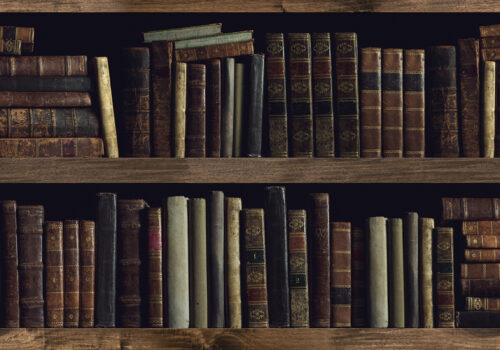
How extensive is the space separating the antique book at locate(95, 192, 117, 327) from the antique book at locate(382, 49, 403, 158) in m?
0.61

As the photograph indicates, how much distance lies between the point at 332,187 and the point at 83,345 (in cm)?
72

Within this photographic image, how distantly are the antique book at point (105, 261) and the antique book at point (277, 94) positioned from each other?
37cm

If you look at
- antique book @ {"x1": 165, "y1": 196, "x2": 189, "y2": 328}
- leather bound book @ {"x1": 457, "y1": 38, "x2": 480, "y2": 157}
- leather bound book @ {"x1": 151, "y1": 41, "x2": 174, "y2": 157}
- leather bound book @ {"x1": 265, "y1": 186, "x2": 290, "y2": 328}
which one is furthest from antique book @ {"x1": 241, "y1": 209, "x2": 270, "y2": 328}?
leather bound book @ {"x1": 457, "y1": 38, "x2": 480, "y2": 157}

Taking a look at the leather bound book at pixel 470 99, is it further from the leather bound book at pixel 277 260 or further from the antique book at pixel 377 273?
the leather bound book at pixel 277 260

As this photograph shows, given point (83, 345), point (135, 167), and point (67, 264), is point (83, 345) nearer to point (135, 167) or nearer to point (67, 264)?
point (67, 264)

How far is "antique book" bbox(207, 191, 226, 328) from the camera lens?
5.18 ft

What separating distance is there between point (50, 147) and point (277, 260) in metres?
0.54

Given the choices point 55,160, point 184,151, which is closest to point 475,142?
point 184,151

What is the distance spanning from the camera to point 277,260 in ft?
5.21

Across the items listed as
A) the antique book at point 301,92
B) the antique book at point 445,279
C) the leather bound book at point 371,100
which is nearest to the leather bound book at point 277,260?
the antique book at point 301,92

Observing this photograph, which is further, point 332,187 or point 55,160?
point 332,187

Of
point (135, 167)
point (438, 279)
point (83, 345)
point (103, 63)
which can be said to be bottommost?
point (83, 345)

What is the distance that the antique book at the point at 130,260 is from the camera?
158cm

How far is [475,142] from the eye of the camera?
162 centimetres
